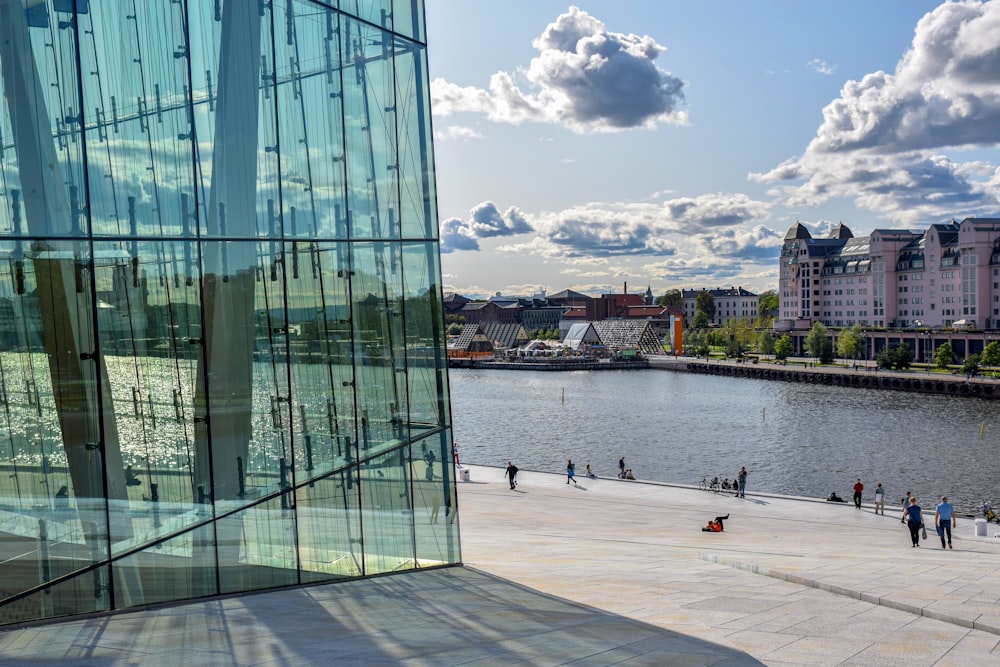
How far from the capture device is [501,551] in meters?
16.9

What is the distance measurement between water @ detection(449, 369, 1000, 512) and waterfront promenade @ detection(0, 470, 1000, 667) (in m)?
22.1

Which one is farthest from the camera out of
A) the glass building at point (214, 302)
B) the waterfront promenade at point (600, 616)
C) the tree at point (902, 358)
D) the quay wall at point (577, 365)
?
the quay wall at point (577, 365)

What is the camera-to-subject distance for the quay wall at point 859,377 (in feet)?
256

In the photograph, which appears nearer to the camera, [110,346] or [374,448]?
[110,346]

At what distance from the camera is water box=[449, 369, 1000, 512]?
39406 millimetres

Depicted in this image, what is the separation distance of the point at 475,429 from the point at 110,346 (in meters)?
47.8

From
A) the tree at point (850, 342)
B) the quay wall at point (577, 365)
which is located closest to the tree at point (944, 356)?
the tree at point (850, 342)

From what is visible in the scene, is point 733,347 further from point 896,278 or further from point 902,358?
point 902,358

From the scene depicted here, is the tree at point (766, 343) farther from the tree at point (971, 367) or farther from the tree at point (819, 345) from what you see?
the tree at point (971, 367)

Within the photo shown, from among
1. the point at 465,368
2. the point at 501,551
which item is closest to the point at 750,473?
the point at 501,551

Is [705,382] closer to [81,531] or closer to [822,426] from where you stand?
[822,426]

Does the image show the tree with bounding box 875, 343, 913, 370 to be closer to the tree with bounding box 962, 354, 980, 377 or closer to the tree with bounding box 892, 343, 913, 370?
the tree with bounding box 892, 343, 913, 370

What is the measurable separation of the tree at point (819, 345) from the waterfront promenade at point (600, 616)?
324 feet

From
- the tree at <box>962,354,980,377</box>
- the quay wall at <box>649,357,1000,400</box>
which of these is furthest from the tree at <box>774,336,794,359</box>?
the tree at <box>962,354,980,377</box>
